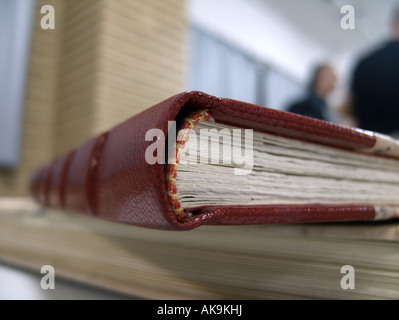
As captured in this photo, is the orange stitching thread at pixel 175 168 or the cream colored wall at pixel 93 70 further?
the cream colored wall at pixel 93 70

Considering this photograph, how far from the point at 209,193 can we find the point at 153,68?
1777mm

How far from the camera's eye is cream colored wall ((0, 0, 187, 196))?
6.01 ft

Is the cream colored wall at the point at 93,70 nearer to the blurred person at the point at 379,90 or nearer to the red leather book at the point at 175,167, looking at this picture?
the blurred person at the point at 379,90

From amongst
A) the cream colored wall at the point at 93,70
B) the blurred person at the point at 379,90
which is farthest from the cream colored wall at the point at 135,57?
the blurred person at the point at 379,90

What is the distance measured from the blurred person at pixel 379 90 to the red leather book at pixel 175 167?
0.84m

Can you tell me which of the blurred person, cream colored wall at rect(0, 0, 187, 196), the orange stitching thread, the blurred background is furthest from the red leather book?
cream colored wall at rect(0, 0, 187, 196)

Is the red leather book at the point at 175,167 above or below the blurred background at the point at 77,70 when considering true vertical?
below

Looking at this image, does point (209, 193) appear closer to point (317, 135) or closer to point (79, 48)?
point (317, 135)

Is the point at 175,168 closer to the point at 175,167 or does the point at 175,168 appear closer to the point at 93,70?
the point at 175,167

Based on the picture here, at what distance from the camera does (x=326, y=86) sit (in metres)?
2.00

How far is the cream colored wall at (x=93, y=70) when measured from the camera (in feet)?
6.01

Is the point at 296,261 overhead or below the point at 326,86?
below
